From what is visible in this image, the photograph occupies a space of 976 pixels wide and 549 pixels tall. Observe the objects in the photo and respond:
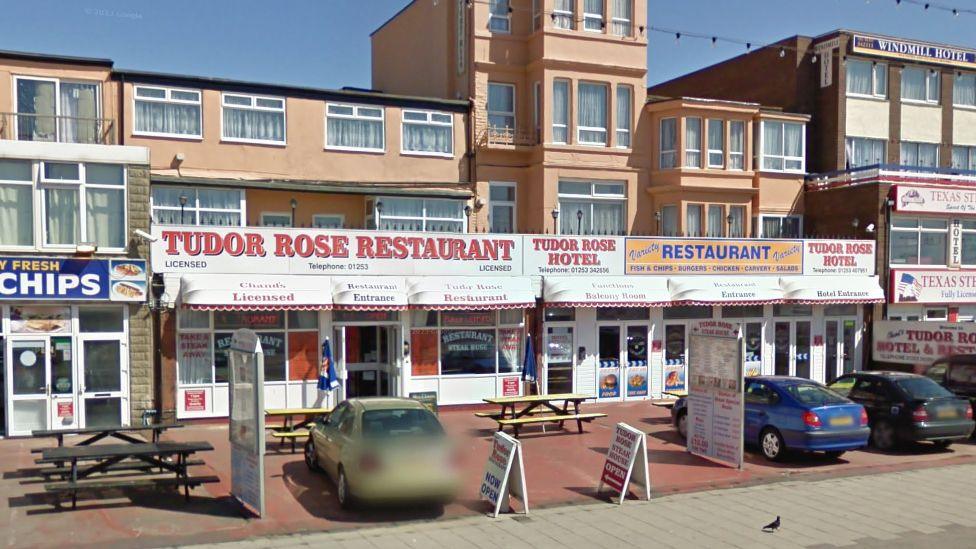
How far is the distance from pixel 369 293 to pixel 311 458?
18.8 ft

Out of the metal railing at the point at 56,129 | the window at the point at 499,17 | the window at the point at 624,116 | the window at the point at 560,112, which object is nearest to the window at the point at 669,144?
the window at the point at 624,116

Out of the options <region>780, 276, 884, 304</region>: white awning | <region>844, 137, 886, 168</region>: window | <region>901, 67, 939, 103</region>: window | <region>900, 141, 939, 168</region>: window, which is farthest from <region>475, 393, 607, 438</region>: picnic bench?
<region>901, 67, 939, 103</region>: window

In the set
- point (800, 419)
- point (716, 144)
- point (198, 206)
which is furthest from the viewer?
point (716, 144)

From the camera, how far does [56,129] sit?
722 inches

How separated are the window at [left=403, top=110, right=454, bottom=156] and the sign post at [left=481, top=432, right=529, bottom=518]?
1283 centimetres

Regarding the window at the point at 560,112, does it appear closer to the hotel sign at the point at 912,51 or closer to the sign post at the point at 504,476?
the hotel sign at the point at 912,51

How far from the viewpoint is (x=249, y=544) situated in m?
9.60

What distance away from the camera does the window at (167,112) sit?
1981 centimetres

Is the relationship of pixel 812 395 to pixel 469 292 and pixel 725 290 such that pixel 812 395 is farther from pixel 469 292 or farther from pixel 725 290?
pixel 469 292

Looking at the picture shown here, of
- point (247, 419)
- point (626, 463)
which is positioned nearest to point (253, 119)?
point (247, 419)

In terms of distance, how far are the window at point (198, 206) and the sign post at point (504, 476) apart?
1085cm

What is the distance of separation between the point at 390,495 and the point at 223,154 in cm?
1283

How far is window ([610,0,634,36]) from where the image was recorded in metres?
24.8

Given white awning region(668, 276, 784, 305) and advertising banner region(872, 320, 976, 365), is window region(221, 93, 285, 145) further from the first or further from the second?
advertising banner region(872, 320, 976, 365)
